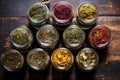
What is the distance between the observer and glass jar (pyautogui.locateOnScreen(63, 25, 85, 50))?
167 centimetres

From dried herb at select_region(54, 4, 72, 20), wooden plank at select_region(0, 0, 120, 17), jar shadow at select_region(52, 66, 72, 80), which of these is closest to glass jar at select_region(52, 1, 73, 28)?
dried herb at select_region(54, 4, 72, 20)

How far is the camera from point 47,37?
1685 mm

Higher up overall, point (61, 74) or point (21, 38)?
point (21, 38)

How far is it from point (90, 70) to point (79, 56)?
0.10 meters

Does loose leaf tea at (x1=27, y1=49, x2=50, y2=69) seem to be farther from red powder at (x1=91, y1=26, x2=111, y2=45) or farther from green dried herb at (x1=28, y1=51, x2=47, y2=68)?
red powder at (x1=91, y1=26, x2=111, y2=45)

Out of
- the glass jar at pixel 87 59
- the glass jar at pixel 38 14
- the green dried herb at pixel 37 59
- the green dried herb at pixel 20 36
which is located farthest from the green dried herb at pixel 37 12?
the glass jar at pixel 87 59

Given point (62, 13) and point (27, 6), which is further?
point (27, 6)

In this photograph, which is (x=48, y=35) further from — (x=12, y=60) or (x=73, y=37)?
(x=12, y=60)

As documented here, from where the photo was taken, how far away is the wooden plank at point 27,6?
179 centimetres

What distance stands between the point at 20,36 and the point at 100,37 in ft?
1.50

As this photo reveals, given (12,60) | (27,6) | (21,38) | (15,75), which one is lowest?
(15,75)

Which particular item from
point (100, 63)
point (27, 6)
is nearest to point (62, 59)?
point (100, 63)

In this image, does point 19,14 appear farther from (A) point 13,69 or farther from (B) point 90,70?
(B) point 90,70

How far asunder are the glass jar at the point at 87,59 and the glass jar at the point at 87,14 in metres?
0.16
